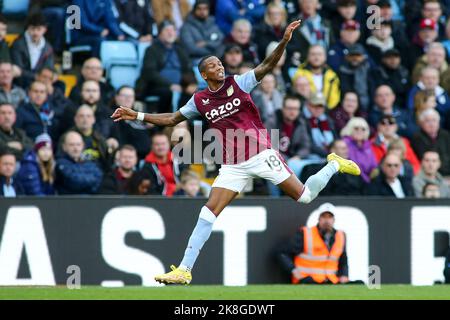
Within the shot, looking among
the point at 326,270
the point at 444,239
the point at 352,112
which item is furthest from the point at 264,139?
the point at 352,112

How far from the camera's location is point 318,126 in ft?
61.1

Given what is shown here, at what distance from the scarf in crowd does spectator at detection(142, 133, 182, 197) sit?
225cm

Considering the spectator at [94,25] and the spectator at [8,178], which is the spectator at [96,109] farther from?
the spectator at [8,178]

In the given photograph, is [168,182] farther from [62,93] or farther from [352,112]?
[352,112]

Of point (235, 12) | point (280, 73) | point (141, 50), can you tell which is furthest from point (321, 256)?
point (235, 12)

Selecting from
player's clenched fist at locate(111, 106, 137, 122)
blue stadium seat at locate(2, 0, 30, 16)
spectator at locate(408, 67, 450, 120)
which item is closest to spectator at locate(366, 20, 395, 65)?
spectator at locate(408, 67, 450, 120)

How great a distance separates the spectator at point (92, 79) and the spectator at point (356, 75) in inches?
146

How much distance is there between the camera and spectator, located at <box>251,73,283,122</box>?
719 inches

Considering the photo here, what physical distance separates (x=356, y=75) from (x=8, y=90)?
17.9ft

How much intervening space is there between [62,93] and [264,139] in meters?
5.25

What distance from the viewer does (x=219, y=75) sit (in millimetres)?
13250

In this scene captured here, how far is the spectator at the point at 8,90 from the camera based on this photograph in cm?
1755

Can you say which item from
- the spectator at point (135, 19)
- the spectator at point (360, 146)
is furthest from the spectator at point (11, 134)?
the spectator at point (360, 146)

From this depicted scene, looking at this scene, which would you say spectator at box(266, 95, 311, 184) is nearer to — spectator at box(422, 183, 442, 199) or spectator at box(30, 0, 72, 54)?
spectator at box(422, 183, 442, 199)
